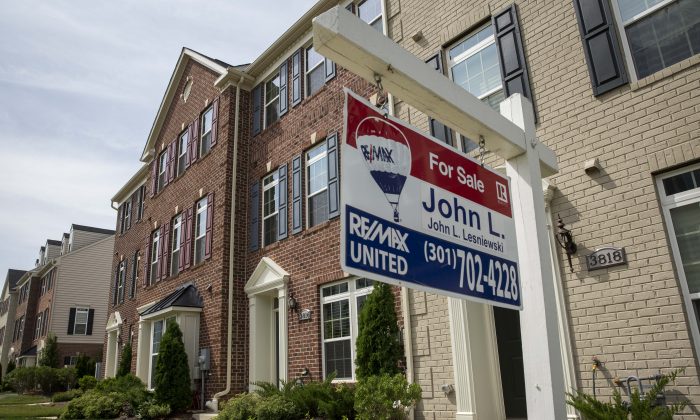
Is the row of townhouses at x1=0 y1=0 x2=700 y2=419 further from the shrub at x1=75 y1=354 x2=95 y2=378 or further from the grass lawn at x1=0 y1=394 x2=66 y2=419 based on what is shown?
the shrub at x1=75 y1=354 x2=95 y2=378

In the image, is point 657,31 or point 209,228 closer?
point 657,31

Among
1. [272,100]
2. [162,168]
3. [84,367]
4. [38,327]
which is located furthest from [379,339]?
[38,327]

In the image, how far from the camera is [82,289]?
3438 centimetres

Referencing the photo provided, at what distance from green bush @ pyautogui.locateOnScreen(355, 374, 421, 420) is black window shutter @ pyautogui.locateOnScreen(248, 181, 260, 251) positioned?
6.12 metres

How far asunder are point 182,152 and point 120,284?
25.2ft

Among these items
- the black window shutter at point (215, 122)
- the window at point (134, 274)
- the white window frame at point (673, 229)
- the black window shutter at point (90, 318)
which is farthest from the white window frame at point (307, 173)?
the black window shutter at point (90, 318)

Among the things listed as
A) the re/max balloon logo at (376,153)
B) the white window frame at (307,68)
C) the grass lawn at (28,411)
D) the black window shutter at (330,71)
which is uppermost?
the white window frame at (307,68)

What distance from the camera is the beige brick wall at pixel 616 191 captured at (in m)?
5.46

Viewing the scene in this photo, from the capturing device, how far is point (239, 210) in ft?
43.4

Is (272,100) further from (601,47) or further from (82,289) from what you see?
(82,289)

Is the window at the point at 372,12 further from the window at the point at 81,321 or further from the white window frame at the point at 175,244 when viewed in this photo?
the window at the point at 81,321

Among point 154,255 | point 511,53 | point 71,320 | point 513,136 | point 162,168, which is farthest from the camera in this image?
point 71,320

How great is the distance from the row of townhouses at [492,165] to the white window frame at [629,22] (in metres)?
0.01

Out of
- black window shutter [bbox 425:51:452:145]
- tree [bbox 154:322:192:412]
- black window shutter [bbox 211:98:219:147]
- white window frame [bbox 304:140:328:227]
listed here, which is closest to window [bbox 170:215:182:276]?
black window shutter [bbox 211:98:219:147]
